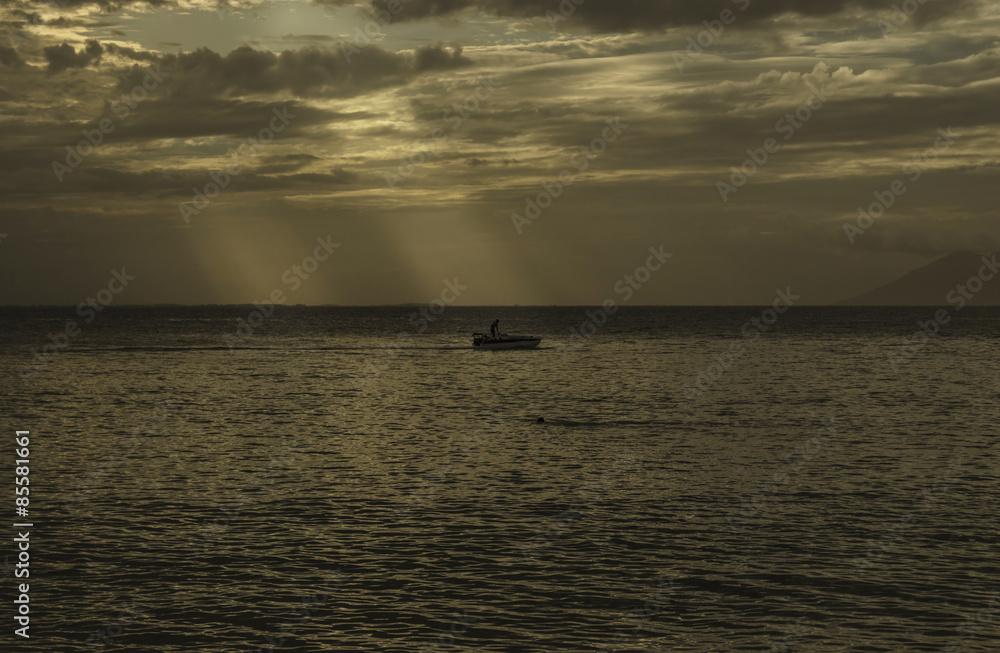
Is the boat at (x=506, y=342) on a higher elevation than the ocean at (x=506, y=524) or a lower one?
lower

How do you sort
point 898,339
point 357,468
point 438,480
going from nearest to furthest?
1. point 438,480
2. point 357,468
3. point 898,339

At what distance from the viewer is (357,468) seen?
103 ft

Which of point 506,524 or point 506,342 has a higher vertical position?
point 506,524

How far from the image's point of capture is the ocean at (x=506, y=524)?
16141mm

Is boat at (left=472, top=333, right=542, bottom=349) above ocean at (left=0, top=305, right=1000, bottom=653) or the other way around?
the other way around

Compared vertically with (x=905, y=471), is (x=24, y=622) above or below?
above

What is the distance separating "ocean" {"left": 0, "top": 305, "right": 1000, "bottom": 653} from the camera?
53.0ft

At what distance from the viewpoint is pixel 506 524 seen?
2302cm

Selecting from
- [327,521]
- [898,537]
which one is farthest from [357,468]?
[898,537]

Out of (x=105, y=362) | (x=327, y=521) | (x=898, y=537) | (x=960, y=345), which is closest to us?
(x=898, y=537)

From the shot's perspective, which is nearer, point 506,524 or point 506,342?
point 506,524

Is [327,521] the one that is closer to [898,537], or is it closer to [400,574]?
[400,574]

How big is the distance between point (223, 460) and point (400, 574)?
16211mm

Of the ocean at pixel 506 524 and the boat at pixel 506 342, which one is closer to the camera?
the ocean at pixel 506 524
